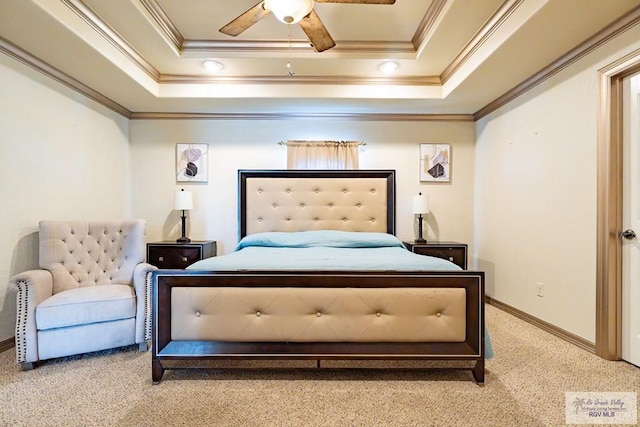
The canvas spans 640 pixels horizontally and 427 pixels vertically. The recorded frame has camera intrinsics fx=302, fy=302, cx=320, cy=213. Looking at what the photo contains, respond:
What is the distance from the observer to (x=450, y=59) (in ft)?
9.91

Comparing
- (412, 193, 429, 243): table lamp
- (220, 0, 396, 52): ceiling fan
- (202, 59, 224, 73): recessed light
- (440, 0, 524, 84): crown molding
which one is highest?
(202, 59, 224, 73): recessed light

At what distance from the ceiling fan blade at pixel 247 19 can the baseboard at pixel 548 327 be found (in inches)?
133

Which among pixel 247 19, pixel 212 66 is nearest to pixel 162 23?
pixel 212 66

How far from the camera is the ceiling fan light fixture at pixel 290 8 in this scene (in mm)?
1836

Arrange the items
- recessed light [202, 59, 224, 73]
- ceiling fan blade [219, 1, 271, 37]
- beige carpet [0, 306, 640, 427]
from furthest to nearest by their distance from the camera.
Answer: recessed light [202, 59, 224, 73] → ceiling fan blade [219, 1, 271, 37] → beige carpet [0, 306, 640, 427]

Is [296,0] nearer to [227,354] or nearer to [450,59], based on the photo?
[450,59]

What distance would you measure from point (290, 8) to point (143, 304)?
238 cm

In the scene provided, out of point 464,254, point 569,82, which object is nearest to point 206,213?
point 464,254

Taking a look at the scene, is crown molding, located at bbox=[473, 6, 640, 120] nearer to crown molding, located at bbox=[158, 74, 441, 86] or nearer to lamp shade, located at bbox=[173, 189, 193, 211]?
crown molding, located at bbox=[158, 74, 441, 86]

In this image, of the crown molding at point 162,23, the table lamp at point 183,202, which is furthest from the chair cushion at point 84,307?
the crown molding at point 162,23

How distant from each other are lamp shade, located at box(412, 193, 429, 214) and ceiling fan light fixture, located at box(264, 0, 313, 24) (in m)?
2.48

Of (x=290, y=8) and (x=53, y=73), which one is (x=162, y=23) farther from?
(x=290, y=8)

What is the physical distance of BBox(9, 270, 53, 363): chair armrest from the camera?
2053mm

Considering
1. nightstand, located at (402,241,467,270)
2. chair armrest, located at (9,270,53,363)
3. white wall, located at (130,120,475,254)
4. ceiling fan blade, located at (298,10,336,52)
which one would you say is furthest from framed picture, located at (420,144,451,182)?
chair armrest, located at (9,270,53,363)
